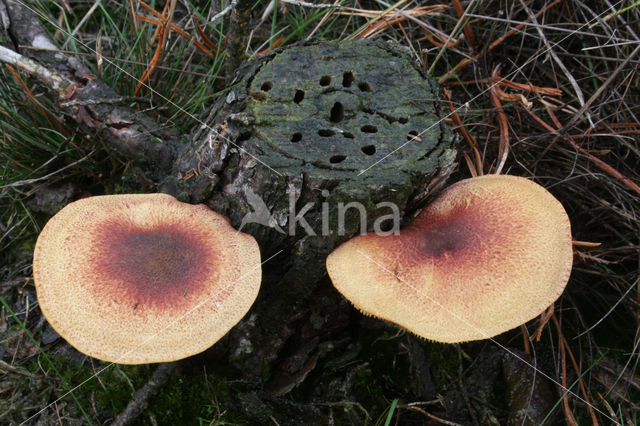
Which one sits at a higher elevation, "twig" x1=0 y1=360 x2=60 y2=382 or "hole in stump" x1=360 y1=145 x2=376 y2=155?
"hole in stump" x1=360 y1=145 x2=376 y2=155

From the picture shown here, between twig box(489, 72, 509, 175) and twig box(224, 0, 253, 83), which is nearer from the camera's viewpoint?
twig box(224, 0, 253, 83)

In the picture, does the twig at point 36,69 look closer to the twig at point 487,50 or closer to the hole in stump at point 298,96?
the hole in stump at point 298,96

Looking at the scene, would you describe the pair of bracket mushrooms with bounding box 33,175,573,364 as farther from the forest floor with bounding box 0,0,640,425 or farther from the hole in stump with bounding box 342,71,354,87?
the hole in stump with bounding box 342,71,354,87

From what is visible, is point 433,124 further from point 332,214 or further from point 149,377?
point 149,377

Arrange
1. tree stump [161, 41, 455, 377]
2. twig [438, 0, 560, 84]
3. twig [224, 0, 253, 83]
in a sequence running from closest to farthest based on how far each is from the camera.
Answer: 1. tree stump [161, 41, 455, 377]
2. twig [224, 0, 253, 83]
3. twig [438, 0, 560, 84]

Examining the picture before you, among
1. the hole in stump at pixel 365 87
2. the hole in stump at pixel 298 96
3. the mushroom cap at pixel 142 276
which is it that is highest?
the hole in stump at pixel 365 87

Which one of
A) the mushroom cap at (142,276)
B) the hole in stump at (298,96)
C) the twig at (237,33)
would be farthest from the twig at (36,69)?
the hole in stump at (298,96)

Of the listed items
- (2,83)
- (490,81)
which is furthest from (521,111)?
(2,83)

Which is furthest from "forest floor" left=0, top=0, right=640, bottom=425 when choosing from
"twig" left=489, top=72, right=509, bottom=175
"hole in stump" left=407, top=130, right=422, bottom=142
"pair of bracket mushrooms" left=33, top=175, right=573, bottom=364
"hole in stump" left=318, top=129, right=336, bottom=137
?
"hole in stump" left=318, top=129, right=336, bottom=137
